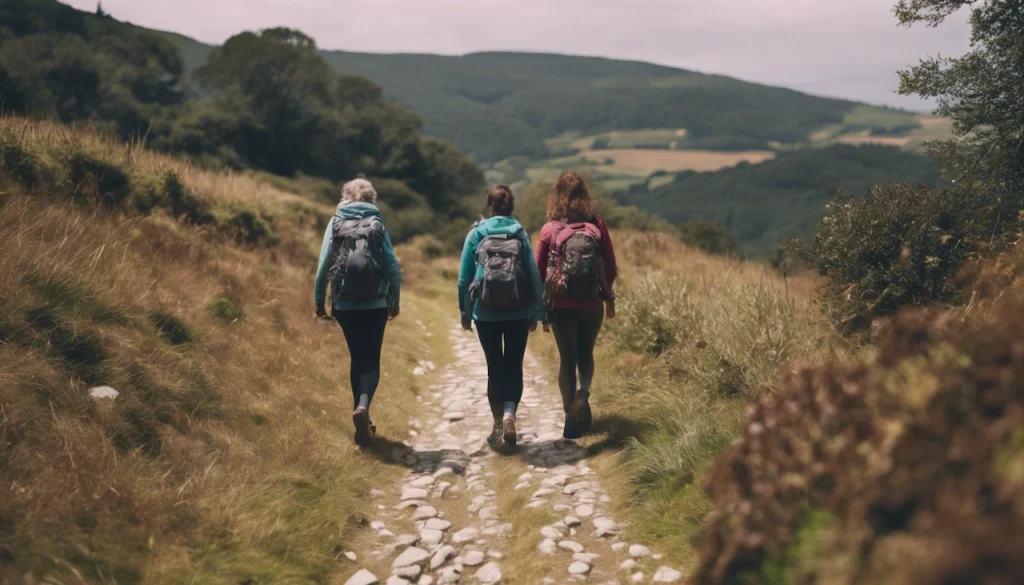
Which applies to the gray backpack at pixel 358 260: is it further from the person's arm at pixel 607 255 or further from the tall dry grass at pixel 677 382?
the tall dry grass at pixel 677 382

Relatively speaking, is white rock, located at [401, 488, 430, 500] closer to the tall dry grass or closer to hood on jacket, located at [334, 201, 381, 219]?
the tall dry grass

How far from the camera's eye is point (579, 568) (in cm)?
459

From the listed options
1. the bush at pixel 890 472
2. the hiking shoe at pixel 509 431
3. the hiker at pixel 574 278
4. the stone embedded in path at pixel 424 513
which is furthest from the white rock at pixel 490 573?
the hiker at pixel 574 278

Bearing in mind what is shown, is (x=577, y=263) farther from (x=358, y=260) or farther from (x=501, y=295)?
(x=358, y=260)

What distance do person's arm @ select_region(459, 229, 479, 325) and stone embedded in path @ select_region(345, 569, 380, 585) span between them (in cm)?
284

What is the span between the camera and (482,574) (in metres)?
4.72

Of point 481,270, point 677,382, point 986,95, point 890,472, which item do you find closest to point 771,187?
point 986,95

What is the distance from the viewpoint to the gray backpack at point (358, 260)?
21.5ft

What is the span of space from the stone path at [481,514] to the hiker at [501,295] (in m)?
0.50

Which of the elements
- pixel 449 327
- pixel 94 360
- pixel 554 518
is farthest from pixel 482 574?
pixel 449 327

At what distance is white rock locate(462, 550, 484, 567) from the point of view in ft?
16.0

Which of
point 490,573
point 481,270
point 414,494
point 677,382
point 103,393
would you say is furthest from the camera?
point 677,382

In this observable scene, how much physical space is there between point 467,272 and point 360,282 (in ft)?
3.36

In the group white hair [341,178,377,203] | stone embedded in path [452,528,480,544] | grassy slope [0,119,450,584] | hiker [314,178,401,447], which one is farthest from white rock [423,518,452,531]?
white hair [341,178,377,203]
